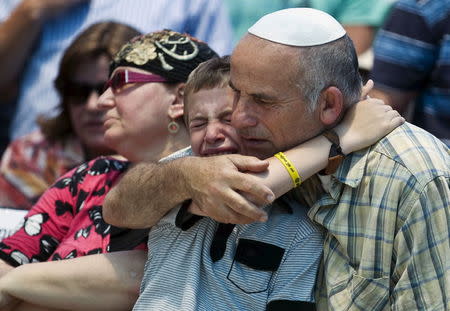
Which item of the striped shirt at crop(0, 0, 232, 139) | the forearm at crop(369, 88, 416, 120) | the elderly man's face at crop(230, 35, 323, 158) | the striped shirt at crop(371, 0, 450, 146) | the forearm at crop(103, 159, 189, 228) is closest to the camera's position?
the elderly man's face at crop(230, 35, 323, 158)

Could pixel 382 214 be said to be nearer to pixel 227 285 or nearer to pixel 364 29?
pixel 227 285

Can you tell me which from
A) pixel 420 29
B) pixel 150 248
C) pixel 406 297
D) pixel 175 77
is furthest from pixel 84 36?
pixel 406 297

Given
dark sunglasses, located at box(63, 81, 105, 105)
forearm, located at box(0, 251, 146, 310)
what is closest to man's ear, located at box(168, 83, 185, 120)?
forearm, located at box(0, 251, 146, 310)

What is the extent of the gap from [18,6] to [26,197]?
1.33 meters

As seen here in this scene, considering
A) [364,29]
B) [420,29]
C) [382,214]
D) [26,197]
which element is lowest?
[26,197]

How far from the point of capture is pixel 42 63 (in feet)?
19.2

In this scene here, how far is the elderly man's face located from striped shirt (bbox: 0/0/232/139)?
2.53m

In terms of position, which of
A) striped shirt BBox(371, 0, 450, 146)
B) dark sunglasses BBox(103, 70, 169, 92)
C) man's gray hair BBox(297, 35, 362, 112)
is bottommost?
striped shirt BBox(371, 0, 450, 146)

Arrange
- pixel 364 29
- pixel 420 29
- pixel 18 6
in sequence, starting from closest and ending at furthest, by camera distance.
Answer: pixel 420 29 → pixel 364 29 → pixel 18 6

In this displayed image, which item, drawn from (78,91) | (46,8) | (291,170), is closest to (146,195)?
(291,170)

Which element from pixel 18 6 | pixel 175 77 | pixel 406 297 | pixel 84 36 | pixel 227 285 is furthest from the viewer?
pixel 18 6

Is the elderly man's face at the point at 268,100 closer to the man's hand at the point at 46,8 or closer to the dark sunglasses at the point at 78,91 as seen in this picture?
the dark sunglasses at the point at 78,91

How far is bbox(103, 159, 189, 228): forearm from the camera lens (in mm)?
3084

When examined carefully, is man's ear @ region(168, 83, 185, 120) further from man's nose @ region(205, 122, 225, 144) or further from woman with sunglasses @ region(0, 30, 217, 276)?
man's nose @ region(205, 122, 225, 144)
